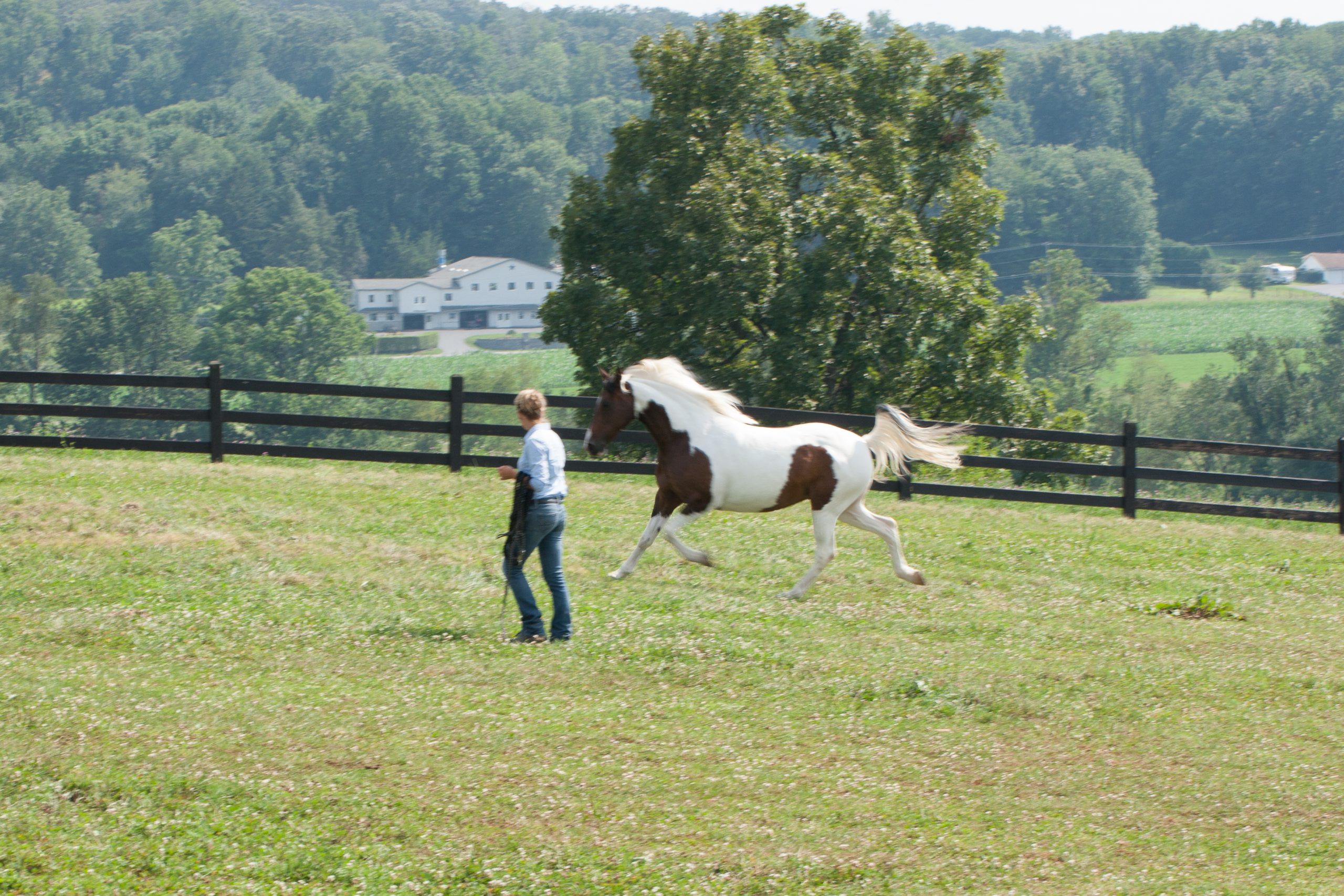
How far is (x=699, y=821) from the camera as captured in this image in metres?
6.66

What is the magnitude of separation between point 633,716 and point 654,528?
11.6 feet

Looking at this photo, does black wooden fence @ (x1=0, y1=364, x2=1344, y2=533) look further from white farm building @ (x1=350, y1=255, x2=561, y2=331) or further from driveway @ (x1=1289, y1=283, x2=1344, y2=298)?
white farm building @ (x1=350, y1=255, x2=561, y2=331)

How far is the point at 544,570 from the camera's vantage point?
9508 mm

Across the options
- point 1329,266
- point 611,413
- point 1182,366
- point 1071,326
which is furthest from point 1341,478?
point 1329,266

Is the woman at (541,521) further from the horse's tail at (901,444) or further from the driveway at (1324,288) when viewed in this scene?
the driveway at (1324,288)

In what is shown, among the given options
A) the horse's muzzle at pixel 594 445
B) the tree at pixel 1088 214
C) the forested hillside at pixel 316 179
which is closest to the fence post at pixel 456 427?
the horse's muzzle at pixel 594 445

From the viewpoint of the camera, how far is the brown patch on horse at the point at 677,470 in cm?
1151

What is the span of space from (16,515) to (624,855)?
857 centimetres

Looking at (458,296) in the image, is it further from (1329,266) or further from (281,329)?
(1329,266)

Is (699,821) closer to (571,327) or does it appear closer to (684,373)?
(684,373)

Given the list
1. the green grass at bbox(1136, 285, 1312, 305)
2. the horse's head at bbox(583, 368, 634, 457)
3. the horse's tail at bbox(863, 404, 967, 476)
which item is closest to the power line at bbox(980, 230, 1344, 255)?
the green grass at bbox(1136, 285, 1312, 305)

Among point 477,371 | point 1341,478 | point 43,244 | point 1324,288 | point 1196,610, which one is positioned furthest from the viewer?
point 43,244

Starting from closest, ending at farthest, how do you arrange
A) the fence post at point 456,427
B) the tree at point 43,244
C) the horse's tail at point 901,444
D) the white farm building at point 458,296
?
the horse's tail at point 901,444
the fence post at point 456,427
the tree at point 43,244
the white farm building at point 458,296

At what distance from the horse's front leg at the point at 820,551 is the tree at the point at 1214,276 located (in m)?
136
